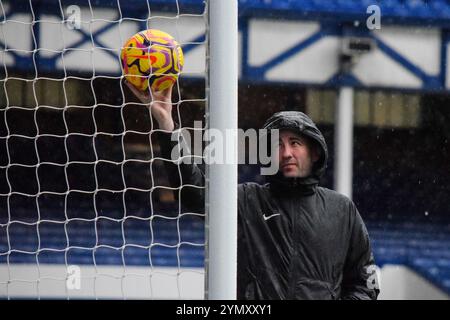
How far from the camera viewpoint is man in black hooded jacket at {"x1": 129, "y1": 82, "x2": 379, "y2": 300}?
2551 millimetres

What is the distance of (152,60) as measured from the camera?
2.83 m

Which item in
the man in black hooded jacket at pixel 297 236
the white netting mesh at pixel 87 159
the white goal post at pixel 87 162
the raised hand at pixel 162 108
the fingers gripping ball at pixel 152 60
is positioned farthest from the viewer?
the white netting mesh at pixel 87 159

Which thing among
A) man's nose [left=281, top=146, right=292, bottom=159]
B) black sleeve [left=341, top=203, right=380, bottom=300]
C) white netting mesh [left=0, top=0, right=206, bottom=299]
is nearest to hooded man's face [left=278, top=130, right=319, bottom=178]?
man's nose [left=281, top=146, right=292, bottom=159]

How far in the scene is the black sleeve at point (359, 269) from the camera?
2566 millimetres

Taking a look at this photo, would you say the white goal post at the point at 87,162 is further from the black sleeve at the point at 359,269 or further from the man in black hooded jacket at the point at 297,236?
the black sleeve at the point at 359,269

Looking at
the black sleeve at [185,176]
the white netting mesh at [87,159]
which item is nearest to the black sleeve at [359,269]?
the black sleeve at [185,176]

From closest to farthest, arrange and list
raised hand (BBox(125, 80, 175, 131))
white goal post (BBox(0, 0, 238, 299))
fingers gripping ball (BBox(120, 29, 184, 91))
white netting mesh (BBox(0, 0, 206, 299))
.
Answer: raised hand (BBox(125, 80, 175, 131))
fingers gripping ball (BBox(120, 29, 184, 91))
white goal post (BBox(0, 0, 238, 299))
white netting mesh (BBox(0, 0, 206, 299))

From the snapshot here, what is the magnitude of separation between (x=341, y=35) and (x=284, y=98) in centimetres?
246

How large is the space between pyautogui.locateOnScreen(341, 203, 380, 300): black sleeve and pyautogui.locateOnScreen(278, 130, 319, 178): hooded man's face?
209 millimetres

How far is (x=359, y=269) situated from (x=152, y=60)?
0.97 m

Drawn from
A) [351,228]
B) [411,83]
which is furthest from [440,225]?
[351,228]

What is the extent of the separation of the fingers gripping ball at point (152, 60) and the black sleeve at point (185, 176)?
1.01 feet

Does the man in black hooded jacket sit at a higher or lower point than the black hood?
lower

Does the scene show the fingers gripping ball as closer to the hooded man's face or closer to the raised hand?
the raised hand
